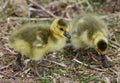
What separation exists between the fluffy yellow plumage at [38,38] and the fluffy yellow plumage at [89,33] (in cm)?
25

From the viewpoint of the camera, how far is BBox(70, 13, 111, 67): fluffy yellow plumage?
2975 millimetres

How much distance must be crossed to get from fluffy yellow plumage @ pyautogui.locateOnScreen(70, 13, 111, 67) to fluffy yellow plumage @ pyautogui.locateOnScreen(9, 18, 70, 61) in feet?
0.81

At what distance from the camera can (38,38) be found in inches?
111

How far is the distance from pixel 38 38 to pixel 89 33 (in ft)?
1.53

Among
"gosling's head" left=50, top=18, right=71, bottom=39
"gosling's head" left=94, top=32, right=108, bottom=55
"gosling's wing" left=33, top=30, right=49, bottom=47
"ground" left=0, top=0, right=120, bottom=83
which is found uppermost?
"gosling's head" left=50, top=18, right=71, bottom=39

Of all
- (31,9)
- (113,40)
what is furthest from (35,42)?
(31,9)

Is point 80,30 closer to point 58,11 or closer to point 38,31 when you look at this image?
point 38,31

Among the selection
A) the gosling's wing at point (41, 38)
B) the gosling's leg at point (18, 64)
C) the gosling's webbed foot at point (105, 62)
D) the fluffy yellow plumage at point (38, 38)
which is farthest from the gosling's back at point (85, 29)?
the gosling's leg at point (18, 64)

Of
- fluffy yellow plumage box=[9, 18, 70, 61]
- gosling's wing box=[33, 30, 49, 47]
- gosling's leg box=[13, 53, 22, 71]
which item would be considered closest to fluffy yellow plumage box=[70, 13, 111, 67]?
fluffy yellow plumage box=[9, 18, 70, 61]

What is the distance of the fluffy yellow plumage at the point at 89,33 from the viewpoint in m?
2.97

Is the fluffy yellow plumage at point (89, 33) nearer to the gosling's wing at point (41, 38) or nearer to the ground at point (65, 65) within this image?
the ground at point (65, 65)

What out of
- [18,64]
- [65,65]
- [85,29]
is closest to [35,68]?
[18,64]

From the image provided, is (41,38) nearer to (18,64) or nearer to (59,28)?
(59,28)

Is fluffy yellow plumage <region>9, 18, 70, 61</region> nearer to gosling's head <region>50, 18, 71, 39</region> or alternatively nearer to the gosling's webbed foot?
gosling's head <region>50, 18, 71, 39</region>
